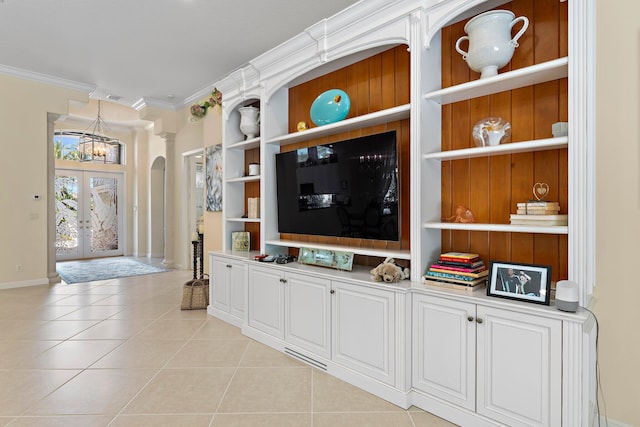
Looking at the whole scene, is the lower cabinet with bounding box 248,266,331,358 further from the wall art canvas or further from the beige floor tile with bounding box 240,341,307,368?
the wall art canvas

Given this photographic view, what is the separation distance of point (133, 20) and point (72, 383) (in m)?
3.46

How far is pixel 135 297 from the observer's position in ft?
15.9

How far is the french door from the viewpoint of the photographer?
8.23 m

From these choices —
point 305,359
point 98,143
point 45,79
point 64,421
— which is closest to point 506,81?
point 305,359

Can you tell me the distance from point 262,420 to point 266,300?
48.7 inches

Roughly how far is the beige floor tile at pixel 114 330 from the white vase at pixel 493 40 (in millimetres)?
3725

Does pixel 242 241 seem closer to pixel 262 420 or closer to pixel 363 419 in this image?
pixel 262 420

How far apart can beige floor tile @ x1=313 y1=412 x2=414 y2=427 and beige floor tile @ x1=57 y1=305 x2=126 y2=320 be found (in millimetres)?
3051

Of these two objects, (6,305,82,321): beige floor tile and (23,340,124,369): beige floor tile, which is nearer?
(23,340,124,369): beige floor tile

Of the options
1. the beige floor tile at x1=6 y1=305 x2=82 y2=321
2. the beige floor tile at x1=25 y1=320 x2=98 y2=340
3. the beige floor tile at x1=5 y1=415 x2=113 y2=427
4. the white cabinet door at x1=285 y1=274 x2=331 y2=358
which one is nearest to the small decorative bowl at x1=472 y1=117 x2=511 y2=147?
the white cabinet door at x1=285 y1=274 x2=331 y2=358

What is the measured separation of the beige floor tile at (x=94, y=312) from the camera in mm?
3957

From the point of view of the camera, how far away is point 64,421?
6.74 feet

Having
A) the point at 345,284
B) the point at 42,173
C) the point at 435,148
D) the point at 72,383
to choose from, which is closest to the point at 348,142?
the point at 435,148

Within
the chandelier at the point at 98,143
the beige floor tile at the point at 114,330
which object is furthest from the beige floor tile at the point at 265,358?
the chandelier at the point at 98,143
